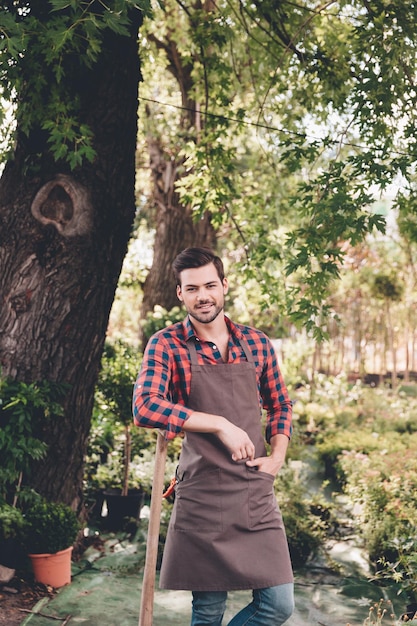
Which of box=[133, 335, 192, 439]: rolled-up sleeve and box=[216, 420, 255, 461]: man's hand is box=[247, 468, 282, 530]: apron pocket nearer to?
box=[216, 420, 255, 461]: man's hand

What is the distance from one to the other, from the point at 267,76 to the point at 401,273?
9336mm

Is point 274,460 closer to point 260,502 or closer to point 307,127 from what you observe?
point 260,502

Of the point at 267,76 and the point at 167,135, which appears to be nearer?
the point at 267,76

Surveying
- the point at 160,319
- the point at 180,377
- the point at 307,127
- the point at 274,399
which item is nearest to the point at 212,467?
the point at 180,377

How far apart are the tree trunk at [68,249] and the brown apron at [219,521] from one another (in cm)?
210

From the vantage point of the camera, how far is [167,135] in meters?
9.67

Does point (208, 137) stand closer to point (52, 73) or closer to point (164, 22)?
point (52, 73)

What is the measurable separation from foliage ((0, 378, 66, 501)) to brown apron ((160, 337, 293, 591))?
77.0 inches

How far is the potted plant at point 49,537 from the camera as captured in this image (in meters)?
4.32

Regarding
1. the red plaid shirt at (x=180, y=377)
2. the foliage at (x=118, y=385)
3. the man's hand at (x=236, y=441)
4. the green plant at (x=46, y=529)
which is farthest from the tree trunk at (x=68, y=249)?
the man's hand at (x=236, y=441)

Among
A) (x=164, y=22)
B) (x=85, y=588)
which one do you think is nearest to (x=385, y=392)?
(x=164, y=22)

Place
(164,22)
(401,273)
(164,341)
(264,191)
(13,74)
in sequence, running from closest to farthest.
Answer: (164,341), (13,74), (264,191), (164,22), (401,273)

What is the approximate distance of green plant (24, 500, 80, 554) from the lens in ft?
14.2

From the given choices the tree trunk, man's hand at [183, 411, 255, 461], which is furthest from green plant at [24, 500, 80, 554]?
man's hand at [183, 411, 255, 461]
